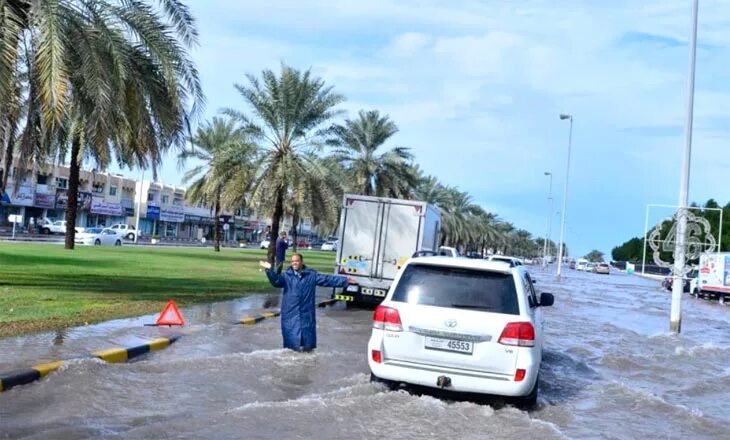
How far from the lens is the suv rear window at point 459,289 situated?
8000mm

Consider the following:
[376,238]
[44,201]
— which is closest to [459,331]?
[376,238]

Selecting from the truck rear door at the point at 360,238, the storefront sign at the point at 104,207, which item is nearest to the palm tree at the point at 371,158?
the truck rear door at the point at 360,238

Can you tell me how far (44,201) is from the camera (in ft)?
247

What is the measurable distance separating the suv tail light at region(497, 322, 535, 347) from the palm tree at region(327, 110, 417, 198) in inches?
1364

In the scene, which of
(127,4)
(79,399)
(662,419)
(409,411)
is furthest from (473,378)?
(127,4)

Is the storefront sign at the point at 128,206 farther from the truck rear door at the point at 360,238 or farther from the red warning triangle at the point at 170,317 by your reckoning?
the red warning triangle at the point at 170,317

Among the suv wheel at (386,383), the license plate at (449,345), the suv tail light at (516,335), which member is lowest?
the suv wheel at (386,383)

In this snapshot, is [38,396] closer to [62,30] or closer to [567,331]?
[62,30]

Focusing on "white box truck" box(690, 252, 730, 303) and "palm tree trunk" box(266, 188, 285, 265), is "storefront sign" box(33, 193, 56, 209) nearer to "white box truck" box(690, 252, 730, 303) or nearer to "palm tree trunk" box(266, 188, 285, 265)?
"palm tree trunk" box(266, 188, 285, 265)

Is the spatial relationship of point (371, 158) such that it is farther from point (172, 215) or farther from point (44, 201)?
point (172, 215)

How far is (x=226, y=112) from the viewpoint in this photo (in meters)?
33.6

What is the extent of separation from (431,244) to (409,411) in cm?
1520

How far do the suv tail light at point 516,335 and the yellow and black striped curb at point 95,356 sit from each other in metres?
5.01

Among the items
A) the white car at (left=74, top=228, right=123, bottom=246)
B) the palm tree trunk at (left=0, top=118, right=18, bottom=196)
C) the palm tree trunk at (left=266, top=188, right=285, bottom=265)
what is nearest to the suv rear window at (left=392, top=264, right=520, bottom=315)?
the palm tree trunk at (left=0, top=118, right=18, bottom=196)
